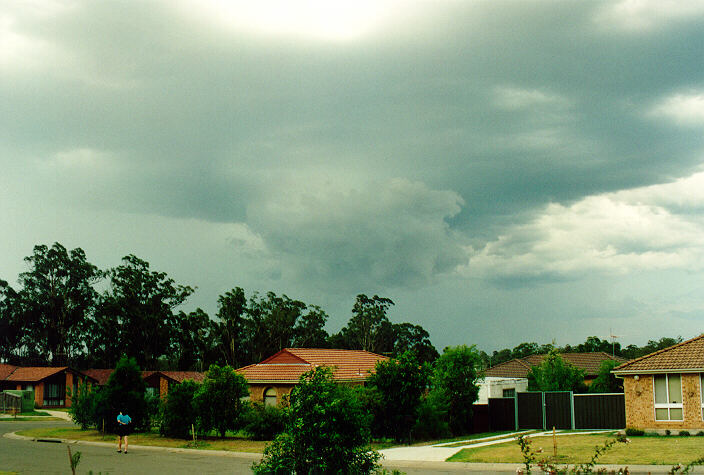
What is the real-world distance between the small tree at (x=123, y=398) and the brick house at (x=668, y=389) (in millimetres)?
24785

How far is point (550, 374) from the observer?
43.3m

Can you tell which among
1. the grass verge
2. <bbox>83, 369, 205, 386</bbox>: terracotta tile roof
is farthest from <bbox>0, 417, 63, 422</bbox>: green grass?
<bbox>83, 369, 205, 386</bbox>: terracotta tile roof

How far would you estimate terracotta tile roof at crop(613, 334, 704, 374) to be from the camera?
2847 centimetres

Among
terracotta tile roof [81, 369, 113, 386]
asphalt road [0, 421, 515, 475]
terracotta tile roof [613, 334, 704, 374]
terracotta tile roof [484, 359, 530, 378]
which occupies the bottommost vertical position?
terracotta tile roof [81, 369, 113, 386]

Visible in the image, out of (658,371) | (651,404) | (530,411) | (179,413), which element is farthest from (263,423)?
(658,371)

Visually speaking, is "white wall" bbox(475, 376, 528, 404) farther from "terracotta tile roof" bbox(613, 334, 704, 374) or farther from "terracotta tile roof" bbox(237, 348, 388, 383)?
"terracotta tile roof" bbox(613, 334, 704, 374)

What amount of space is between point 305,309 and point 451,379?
64169 millimetres

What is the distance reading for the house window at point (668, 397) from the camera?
93.6 feet

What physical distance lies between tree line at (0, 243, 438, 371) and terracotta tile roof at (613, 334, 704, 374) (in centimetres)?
6611

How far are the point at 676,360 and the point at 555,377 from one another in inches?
570

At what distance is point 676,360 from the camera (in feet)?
95.7

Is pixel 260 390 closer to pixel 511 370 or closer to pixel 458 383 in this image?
pixel 458 383

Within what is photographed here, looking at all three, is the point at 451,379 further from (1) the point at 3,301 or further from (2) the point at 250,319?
(1) the point at 3,301

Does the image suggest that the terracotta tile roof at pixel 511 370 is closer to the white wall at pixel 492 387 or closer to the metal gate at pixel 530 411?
the white wall at pixel 492 387
